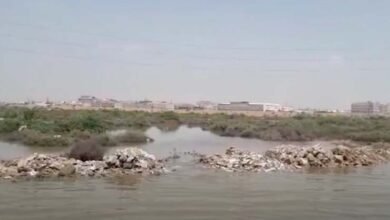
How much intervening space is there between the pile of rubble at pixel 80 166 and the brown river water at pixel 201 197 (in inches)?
41.1

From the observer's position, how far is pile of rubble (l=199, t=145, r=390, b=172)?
25.1 metres

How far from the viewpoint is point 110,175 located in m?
21.3

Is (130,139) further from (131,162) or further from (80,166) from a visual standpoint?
(80,166)

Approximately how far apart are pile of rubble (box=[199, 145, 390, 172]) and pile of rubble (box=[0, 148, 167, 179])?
354 cm

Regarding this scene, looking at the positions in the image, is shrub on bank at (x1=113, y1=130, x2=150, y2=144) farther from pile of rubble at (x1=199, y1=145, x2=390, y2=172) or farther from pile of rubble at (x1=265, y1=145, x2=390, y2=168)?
pile of rubble at (x1=265, y1=145, x2=390, y2=168)

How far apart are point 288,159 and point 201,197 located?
33.8 ft

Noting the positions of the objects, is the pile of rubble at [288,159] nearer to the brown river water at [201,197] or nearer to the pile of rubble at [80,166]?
the brown river water at [201,197]

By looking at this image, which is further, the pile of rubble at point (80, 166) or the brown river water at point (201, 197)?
the pile of rubble at point (80, 166)

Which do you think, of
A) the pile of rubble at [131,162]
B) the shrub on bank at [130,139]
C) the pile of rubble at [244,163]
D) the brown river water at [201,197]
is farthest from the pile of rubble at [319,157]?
the shrub on bank at [130,139]

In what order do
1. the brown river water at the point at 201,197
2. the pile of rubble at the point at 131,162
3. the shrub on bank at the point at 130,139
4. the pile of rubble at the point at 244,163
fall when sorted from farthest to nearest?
1. the shrub on bank at the point at 130,139
2. the pile of rubble at the point at 244,163
3. the pile of rubble at the point at 131,162
4. the brown river water at the point at 201,197

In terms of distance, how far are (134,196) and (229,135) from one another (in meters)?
40.1

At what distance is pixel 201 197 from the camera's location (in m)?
17.7

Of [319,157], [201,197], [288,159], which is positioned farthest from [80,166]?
[319,157]

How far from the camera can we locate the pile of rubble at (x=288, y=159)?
2509 centimetres
